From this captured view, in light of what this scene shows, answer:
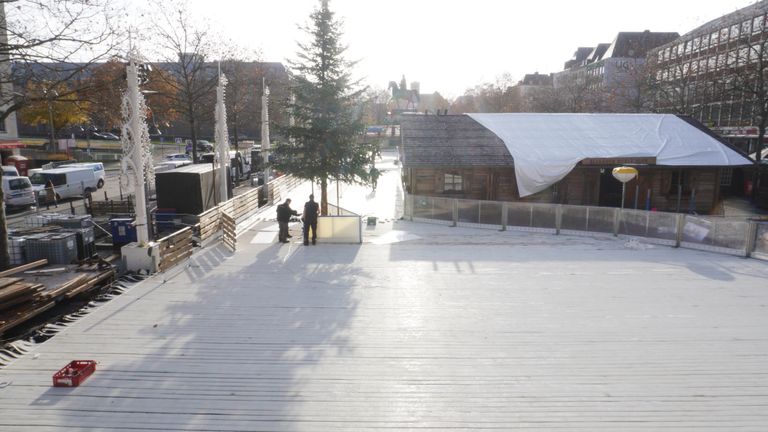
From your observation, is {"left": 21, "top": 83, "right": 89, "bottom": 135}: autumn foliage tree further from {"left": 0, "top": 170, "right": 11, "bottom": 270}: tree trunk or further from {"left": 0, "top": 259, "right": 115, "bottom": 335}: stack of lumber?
{"left": 0, "top": 259, "right": 115, "bottom": 335}: stack of lumber

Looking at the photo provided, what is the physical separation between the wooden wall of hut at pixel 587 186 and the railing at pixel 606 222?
142 inches

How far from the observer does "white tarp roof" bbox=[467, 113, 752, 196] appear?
23844 millimetres

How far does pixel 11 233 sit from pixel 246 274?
25.7ft

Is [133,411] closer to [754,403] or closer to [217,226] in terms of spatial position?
[754,403]

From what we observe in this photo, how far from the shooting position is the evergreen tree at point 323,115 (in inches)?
796

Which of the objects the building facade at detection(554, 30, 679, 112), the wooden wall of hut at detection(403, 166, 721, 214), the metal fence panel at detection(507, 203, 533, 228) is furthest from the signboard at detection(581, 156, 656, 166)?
the building facade at detection(554, 30, 679, 112)

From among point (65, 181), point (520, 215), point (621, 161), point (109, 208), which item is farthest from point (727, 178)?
point (65, 181)

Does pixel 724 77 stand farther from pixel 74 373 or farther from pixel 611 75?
pixel 611 75

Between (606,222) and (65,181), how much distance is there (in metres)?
29.4

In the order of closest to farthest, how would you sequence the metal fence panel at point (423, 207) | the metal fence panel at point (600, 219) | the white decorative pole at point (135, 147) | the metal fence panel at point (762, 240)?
the white decorative pole at point (135, 147)
the metal fence panel at point (762, 240)
the metal fence panel at point (600, 219)
the metal fence panel at point (423, 207)

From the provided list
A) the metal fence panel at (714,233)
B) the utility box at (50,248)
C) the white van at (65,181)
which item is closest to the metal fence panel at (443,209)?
the metal fence panel at (714,233)

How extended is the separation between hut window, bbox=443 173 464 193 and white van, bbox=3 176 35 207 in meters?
21.4

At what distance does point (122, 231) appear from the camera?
56.3ft

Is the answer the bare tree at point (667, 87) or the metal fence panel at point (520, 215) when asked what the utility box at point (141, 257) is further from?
the bare tree at point (667, 87)
